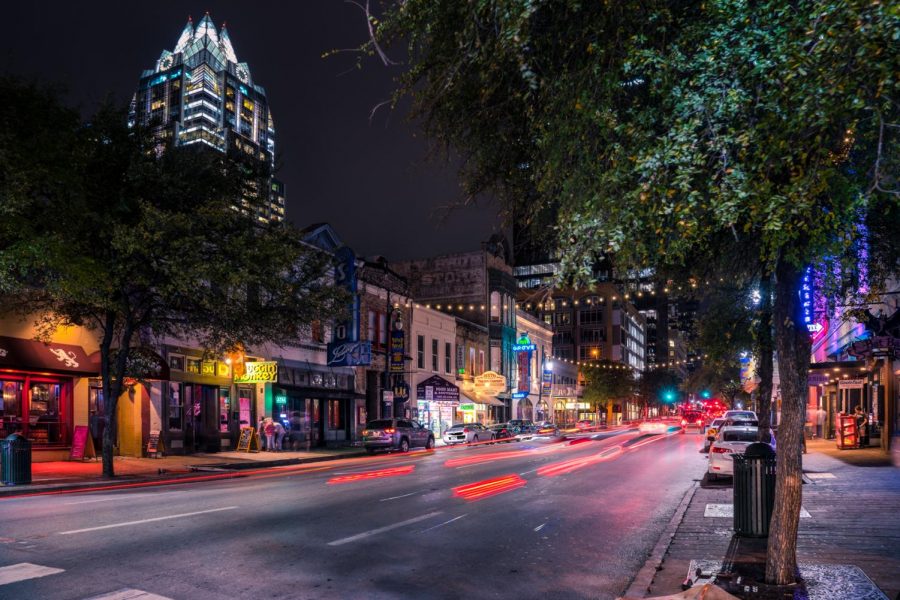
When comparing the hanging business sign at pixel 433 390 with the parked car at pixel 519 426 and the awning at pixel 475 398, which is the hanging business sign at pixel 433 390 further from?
the awning at pixel 475 398

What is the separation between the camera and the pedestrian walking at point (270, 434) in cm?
3266

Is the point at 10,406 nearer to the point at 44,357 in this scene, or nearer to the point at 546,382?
the point at 44,357

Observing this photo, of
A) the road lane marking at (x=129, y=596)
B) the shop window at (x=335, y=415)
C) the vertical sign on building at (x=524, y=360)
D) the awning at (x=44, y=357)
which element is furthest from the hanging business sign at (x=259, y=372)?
the vertical sign on building at (x=524, y=360)

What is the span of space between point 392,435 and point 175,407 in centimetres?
1062

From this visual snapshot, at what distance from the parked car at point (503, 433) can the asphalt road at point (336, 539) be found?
3006 centimetres

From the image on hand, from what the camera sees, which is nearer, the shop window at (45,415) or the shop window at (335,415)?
the shop window at (45,415)

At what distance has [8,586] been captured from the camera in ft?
25.4

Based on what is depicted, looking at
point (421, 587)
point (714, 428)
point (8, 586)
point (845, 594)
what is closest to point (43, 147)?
point (8, 586)

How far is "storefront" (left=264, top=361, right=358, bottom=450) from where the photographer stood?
35.5 m

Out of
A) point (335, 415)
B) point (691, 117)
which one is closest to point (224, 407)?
point (335, 415)

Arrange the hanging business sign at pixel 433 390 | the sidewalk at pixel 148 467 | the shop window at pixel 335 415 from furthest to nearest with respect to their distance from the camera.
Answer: the hanging business sign at pixel 433 390, the shop window at pixel 335 415, the sidewalk at pixel 148 467

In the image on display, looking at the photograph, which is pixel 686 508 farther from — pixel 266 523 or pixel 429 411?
pixel 429 411

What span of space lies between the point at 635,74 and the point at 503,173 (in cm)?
252

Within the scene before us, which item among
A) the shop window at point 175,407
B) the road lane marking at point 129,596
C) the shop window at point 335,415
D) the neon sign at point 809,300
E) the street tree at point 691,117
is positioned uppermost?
the street tree at point 691,117
